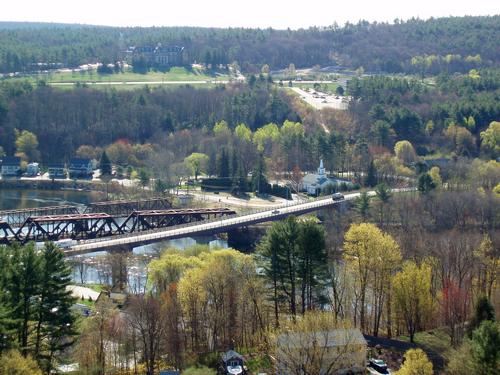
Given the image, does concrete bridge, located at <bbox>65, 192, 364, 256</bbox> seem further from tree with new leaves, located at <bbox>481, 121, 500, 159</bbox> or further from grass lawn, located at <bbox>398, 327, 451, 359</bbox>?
grass lawn, located at <bbox>398, 327, 451, 359</bbox>


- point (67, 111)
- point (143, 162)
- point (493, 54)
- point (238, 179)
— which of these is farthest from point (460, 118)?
point (493, 54)

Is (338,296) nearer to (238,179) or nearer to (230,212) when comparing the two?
(230,212)

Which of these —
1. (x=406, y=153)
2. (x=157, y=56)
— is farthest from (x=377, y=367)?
(x=157, y=56)

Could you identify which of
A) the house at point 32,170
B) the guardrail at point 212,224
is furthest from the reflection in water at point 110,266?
the house at point 32,170

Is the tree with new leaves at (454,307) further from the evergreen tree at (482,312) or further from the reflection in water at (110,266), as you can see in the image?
the reflection in water at (110,266)

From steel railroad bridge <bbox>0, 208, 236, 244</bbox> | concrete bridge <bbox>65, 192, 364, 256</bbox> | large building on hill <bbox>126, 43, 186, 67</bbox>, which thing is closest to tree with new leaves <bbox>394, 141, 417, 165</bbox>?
concrete bridge <bbox>65, 192, 364, 256</bbox>

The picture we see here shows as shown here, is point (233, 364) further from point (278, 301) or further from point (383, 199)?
point (383, 199)

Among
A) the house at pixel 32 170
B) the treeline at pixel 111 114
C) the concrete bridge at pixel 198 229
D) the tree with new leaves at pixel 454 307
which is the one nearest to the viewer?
the tree with new leaves at pixel 454 307
